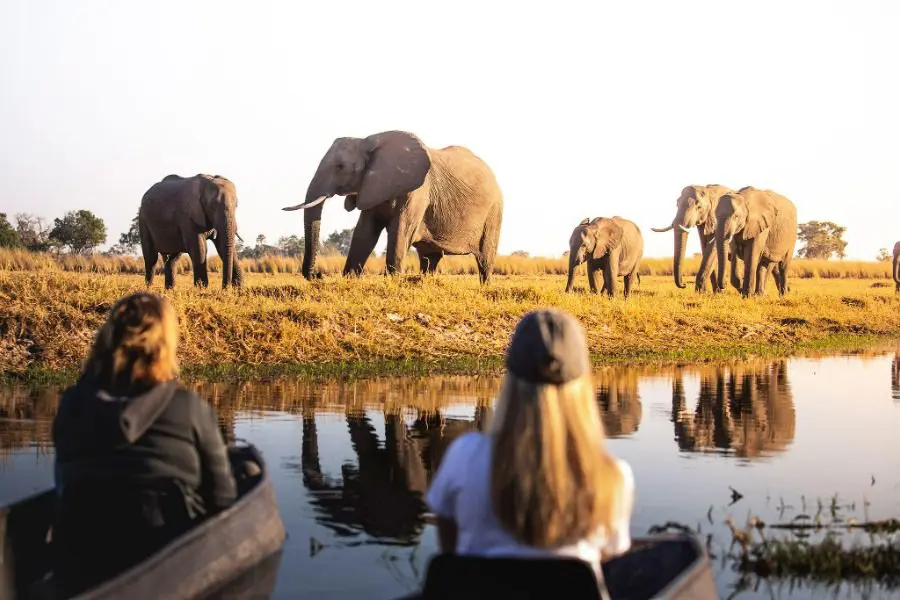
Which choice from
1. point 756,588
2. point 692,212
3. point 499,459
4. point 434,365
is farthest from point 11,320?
point 692,212

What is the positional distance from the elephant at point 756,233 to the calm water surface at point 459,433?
15658 millimetres

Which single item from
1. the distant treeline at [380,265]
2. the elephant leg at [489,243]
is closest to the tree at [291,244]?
the distant treeline at [380,265]

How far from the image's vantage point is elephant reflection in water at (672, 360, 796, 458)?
11.6 meters

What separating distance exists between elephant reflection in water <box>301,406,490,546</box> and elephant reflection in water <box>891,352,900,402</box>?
6.43 m

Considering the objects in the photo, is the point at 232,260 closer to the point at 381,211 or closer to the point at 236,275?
the point at 236,275

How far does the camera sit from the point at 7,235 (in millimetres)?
49969

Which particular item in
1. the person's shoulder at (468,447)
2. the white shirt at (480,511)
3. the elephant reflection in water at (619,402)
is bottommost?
the elephant reflection in water at (619,402)

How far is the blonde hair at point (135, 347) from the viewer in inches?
198

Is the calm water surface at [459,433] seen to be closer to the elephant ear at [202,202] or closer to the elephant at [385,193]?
the elephant at [385,193]

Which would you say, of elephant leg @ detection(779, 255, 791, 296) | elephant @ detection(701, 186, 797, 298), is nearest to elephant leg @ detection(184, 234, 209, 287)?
elephant @ detection(701, 186, 797, 298)

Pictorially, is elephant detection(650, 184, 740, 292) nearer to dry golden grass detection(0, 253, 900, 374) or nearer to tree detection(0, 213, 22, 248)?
dry golden grass detection(0, 253, 900, 374)

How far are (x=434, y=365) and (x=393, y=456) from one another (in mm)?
7216

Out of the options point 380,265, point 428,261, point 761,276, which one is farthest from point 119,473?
point 380,265

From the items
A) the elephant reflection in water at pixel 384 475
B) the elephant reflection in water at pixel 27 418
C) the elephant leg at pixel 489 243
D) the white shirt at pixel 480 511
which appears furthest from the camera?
the elephant leg at pixel 489 243
